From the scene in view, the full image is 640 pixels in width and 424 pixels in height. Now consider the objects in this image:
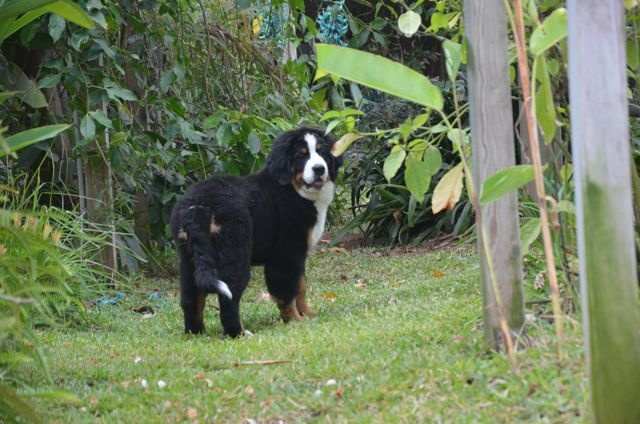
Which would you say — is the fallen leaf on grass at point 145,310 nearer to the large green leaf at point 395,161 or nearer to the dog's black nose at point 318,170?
the dog's black nose at point 318,170

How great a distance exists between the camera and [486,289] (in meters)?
3.89

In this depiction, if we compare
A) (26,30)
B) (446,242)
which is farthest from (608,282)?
(446,242)

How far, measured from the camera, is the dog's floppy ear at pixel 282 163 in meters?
6.95

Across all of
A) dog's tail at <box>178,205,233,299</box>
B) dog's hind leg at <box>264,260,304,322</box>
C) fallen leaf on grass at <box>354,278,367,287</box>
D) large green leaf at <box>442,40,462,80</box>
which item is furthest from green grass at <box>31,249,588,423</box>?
large green leaf at <box>442,40,462,80</box>

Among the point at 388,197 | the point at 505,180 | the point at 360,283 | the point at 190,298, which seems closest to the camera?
the point at 505,180

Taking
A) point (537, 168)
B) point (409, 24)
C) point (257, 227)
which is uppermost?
point (409, 24)

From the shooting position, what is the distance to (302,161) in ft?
22.9

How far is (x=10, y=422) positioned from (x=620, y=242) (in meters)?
2.35

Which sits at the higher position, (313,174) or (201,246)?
(313,174)

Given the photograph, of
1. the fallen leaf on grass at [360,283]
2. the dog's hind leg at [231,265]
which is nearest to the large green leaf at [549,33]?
the dog's hind leg at [231,265]

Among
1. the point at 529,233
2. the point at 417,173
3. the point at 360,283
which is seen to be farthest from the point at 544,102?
the point at 360,283

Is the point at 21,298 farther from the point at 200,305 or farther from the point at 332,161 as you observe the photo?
the point at 332,161

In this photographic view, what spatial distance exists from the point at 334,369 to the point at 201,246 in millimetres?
1960

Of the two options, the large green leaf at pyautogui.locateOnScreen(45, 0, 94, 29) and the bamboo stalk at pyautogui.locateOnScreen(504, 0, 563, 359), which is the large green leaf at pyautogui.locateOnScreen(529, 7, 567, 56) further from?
the large green leaf at pyautogui.locateOnScreen(45, 0, 94, 29)
